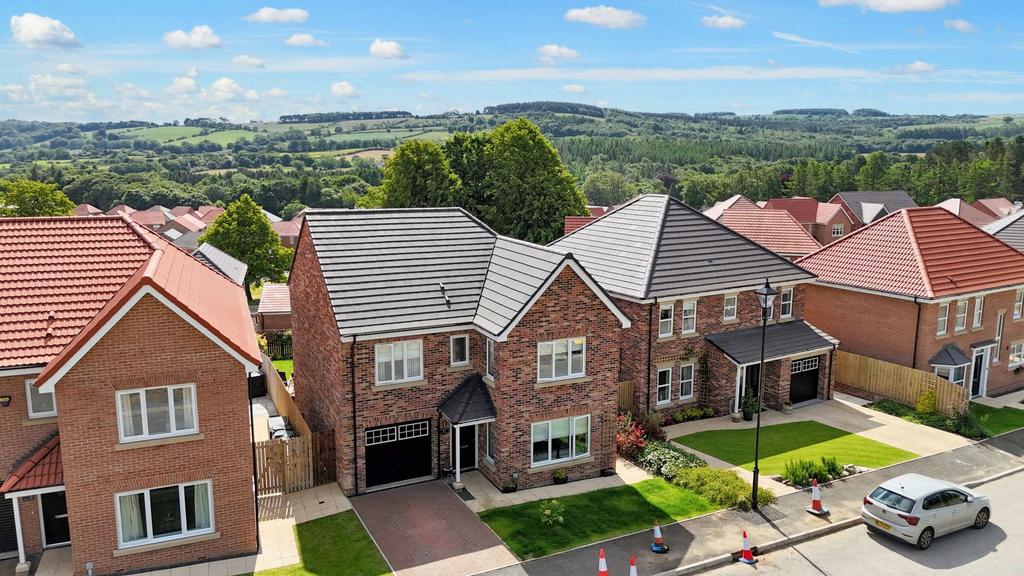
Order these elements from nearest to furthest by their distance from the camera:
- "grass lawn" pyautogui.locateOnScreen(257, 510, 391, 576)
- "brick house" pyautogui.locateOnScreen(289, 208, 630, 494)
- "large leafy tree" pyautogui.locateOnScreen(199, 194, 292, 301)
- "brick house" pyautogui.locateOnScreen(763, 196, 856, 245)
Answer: "grass lawn" pyautogui.locateOnScreen(257, 510, 391, 576) → "brick house" pyautogui.locateOnScreen(289, 208, 630, 494) → "large leafy tree" pyautogui.locateOnScreen(199, 194, 292, 301) → "brick house" pyautogui.locateOnScreen(763, 196, 856, 245)

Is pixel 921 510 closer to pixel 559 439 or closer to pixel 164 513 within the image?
pixel 559 439

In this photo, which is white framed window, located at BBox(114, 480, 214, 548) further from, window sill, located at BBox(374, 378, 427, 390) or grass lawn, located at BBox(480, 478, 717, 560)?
grass lawn, located at BBox(480, 478, 717, 560)

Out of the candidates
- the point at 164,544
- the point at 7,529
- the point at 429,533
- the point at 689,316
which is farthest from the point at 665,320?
the point at 7,529

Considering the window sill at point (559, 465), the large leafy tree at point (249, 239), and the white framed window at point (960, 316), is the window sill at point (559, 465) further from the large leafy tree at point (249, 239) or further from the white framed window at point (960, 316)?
the large leafy tree at point (249, 239)

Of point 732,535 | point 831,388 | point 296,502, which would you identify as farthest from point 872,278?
point 296,502

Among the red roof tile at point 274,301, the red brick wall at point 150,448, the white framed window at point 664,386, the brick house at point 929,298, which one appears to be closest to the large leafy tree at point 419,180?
the red roof tile at point 274,301

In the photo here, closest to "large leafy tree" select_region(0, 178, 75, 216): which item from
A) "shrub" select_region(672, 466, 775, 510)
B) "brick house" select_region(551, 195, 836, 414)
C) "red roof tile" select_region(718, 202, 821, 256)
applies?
"brick house" select_region(551, 195, 836, 414)
